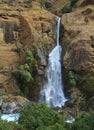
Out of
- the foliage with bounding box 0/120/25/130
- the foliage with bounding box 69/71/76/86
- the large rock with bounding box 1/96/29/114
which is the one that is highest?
the foliage with bounding box 0/120/25/130

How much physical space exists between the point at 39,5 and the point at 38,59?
15.7m

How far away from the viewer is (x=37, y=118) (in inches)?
1027

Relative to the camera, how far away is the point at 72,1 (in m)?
60.2

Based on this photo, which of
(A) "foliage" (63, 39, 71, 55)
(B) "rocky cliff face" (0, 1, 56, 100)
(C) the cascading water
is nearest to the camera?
(C) the cascading water

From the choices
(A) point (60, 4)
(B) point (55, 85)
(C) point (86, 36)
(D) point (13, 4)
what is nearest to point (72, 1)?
(A) point (60, 4)

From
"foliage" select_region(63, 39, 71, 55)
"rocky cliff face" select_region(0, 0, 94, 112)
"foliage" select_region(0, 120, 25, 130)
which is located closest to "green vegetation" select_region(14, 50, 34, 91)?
"rocky cliff face" select_region(0, 0, 94, 112)

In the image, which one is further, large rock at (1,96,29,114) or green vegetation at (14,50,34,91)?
green vegetation at (14,50,34,91)

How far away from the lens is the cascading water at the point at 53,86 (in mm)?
45219

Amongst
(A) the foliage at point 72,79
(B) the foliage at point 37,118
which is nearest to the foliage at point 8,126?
(B) the foliage at point 37,118

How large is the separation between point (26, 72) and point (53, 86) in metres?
3.74

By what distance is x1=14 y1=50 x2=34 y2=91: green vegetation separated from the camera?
147 ft

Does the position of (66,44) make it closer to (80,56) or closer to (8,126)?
(80,56)

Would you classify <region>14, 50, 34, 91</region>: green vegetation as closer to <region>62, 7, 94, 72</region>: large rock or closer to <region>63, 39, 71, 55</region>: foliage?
<region>62, 7, 94, 72</region>: large rock

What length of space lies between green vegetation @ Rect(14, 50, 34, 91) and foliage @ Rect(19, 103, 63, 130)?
17.0 m
